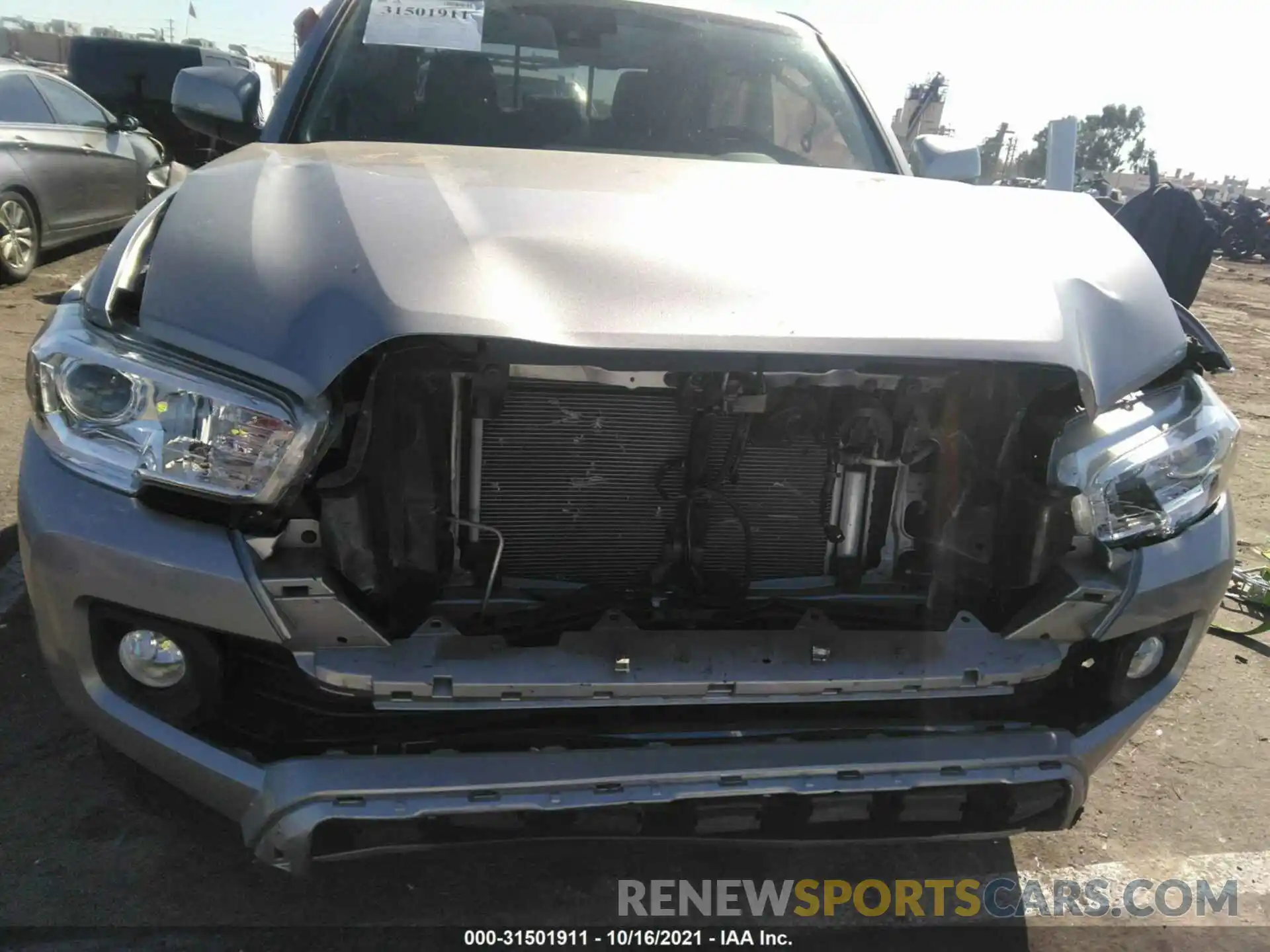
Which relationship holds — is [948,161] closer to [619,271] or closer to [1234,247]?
[619,271]

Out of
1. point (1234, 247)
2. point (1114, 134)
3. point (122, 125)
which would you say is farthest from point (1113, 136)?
point (122, 125)

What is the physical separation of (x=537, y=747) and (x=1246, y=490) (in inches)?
198

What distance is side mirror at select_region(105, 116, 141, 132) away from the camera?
834cm

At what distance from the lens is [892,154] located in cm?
314

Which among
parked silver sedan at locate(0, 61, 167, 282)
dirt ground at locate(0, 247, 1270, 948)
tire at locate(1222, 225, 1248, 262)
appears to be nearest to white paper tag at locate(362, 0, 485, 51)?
dirt ground at locate(0, 247, 1270, 948)

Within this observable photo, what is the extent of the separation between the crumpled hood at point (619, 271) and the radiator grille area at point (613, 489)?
0.27m

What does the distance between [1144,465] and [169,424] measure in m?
1.76

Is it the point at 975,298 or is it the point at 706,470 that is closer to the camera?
the point at 975,298

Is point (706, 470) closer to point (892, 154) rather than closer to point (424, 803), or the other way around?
point (424, 803)

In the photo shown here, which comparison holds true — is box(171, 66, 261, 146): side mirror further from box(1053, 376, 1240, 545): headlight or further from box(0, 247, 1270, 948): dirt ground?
box(1053, 376, 1240, 545): headlight

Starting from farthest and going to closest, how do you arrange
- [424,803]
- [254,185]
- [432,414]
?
[254,185]
[432,414]
[424,803]

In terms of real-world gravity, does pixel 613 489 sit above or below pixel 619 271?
below

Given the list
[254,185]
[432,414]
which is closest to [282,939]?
[432,414]

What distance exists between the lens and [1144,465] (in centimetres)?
190
